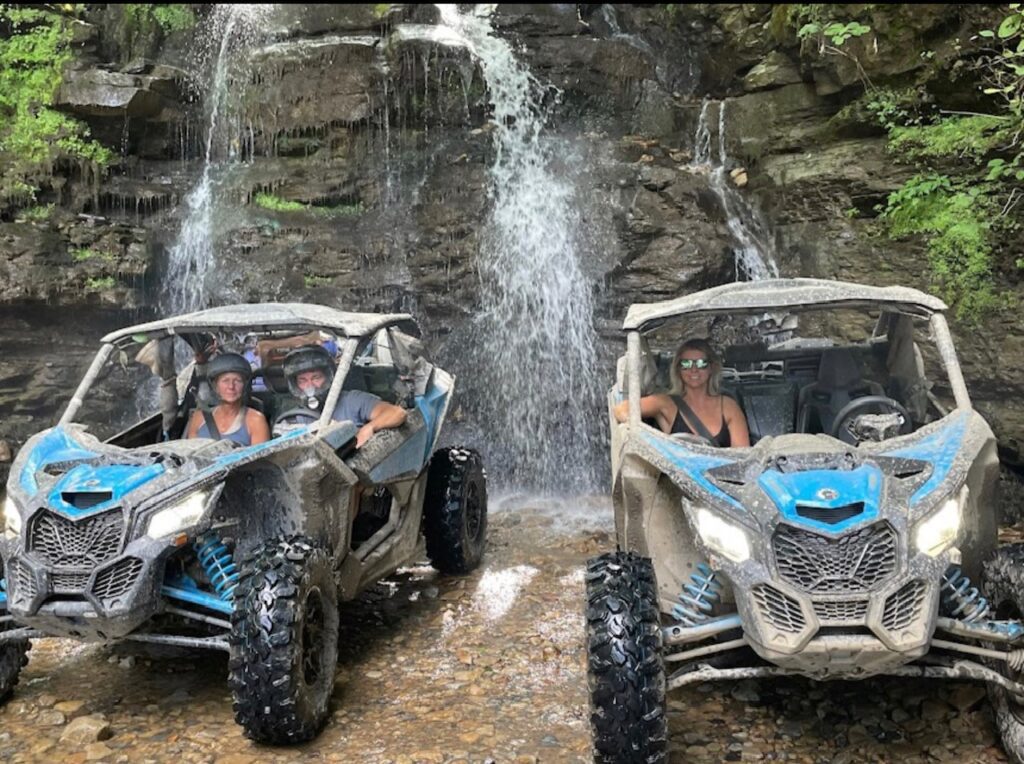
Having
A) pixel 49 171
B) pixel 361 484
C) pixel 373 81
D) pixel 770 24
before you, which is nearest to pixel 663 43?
pixel 770 24

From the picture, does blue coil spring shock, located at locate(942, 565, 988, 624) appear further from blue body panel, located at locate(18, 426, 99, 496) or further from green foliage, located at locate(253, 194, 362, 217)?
green foliage, located at locate(253, 194, 362, 217)

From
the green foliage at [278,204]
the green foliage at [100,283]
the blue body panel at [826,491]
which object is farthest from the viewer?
the green foliage at [278,204]

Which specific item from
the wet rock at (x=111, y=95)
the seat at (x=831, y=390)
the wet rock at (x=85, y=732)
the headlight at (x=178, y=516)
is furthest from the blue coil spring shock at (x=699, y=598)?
the wet rock at (x=111, y=95)

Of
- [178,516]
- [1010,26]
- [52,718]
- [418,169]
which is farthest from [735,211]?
[52,718]

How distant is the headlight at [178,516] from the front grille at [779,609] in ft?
8.13

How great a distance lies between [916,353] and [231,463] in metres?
3.94

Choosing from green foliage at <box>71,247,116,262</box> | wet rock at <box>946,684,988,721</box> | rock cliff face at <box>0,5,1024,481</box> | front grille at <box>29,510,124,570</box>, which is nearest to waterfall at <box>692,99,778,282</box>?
rock cliff face at <box>0,5,1024,481</box>

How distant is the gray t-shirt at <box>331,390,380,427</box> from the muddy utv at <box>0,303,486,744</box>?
0.20 meters

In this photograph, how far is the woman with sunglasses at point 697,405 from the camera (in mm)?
4648

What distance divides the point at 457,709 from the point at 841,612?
2048 mm

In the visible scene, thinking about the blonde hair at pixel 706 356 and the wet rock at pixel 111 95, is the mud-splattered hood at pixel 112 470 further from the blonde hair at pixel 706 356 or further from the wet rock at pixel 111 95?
the wet rock at pixel 111 95

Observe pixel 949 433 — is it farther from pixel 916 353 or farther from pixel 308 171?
pixel 308 171

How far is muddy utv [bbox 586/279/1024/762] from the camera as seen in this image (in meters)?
3.05

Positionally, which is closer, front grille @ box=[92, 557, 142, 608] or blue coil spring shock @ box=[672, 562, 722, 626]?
blue coil spring shock @ box=[672, 562, 722, 626]
